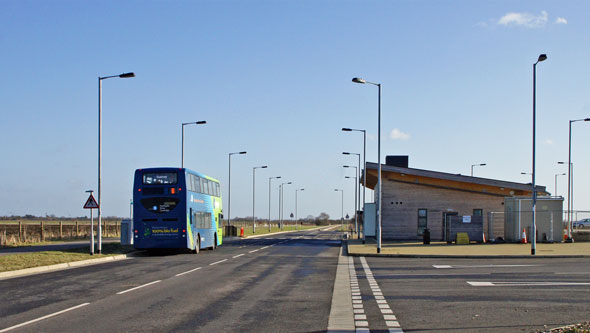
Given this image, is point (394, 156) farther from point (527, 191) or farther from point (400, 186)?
point (527, 191)

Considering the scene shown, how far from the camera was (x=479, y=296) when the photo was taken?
13570 millimetres

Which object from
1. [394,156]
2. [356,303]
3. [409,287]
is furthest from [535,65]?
[394,156]

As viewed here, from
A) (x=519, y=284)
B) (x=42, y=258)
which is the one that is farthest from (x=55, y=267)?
(x=519, y=284)

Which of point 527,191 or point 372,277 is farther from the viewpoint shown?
point 527,191

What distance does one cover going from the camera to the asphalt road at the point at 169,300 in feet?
32.9

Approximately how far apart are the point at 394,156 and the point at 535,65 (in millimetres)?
30299

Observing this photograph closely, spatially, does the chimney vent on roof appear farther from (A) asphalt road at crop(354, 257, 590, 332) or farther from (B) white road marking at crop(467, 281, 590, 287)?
(B) white road marking at crop(467, 281, 590, 287)

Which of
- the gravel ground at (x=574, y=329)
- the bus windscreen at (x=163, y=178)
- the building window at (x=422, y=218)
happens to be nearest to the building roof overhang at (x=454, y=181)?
the building window at (x=422, y=218)

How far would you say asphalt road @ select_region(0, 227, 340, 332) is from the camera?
1002 cm

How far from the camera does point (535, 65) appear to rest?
28.2 meters

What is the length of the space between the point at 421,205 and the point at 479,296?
34.6 meters

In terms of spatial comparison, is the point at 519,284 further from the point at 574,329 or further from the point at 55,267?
the point at 55,267

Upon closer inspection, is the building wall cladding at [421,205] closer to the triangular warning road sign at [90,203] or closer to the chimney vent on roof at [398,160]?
the chimney vent on roof at [398,160]

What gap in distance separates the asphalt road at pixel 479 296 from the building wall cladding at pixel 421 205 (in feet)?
→ 82.0
